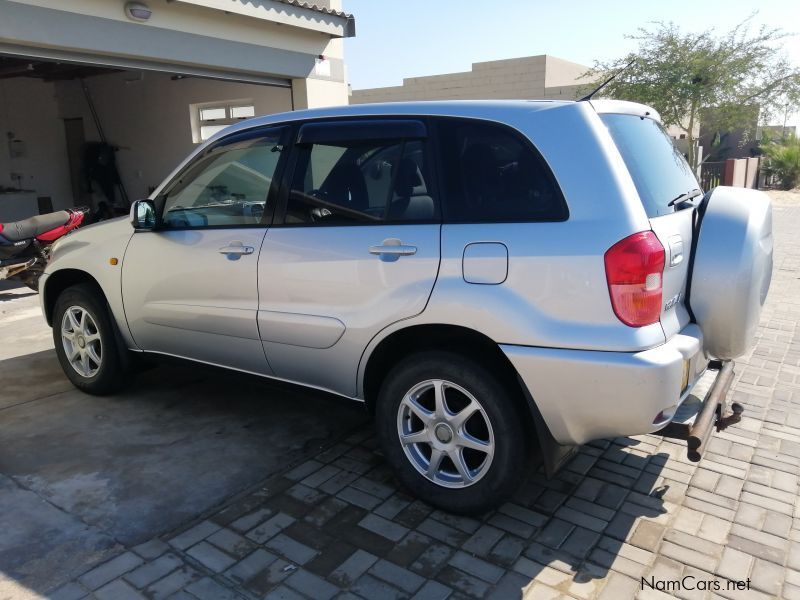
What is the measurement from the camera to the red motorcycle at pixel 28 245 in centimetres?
812

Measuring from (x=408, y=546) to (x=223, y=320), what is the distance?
1752 mm

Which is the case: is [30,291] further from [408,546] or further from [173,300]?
[408,546]

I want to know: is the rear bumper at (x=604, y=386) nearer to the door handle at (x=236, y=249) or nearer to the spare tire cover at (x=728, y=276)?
the spare tire cover at (x=728, y=276)

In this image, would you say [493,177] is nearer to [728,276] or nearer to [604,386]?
[604,386]

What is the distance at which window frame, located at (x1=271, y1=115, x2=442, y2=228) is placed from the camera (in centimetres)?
322

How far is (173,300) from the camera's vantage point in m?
4.24

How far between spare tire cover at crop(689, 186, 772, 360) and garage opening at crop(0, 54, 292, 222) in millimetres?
10360

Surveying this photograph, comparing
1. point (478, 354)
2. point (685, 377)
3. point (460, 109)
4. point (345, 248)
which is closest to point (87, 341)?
A: point (345, 248)

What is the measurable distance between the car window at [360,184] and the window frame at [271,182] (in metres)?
0.11

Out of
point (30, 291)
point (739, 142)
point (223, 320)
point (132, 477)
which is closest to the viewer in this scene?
point (132, 477)

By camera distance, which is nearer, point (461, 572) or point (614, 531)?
point (461, 572)

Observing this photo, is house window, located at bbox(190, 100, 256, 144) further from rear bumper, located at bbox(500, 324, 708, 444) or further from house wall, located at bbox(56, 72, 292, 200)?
rear bumper, located at bbox(500, 324, 708, 444)

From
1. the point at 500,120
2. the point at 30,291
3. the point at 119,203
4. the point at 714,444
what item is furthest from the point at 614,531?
the point at 119,203

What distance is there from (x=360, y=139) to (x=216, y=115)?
34.2 feet
